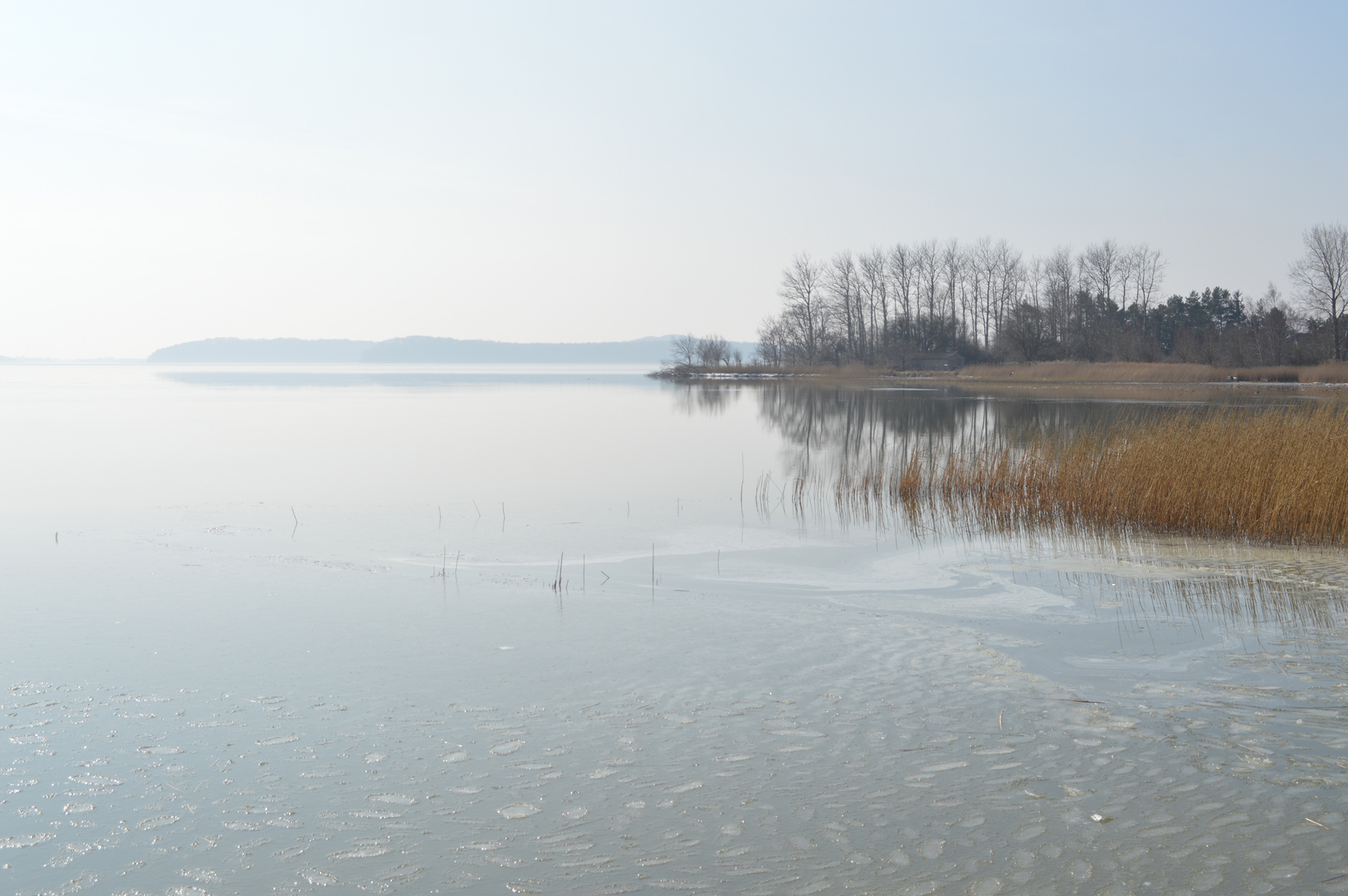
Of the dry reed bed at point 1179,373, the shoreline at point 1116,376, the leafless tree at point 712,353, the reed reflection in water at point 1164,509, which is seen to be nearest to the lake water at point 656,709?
the reed reflection in water at point 1164,509

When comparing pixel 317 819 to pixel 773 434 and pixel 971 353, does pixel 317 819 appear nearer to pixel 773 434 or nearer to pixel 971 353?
pixel 773 434

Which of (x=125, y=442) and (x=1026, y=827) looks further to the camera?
(x=125, y=442)

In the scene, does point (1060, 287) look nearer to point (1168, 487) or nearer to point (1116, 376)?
point (1116, 376)

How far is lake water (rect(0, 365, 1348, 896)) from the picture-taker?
3559 millimetres

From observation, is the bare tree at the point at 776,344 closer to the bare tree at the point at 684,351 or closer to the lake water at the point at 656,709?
the bare tree at the point at 684,351

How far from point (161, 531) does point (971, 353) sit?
7739 cm

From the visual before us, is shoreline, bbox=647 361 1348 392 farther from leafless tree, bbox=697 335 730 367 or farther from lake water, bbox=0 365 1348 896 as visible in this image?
lake water, bbox=0 365 1348 896

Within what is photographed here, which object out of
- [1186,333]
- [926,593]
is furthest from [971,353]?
[926,593]

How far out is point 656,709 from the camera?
511 centimetres

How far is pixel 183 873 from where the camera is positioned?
3.45m

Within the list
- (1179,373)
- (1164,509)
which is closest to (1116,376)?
(1179,373)

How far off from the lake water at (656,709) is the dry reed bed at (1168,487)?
0.87 metres

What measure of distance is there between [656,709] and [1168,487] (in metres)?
8.75

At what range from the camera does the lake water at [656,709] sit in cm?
356
